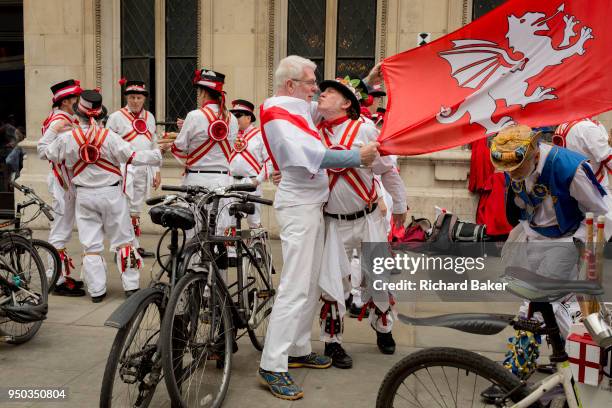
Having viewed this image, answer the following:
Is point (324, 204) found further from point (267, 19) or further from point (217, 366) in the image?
point (267, 19)

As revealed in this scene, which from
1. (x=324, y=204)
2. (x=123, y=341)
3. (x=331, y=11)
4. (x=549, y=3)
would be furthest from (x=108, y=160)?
(x=331, y=11)

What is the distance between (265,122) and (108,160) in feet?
9.63

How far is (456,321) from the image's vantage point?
2982 mm

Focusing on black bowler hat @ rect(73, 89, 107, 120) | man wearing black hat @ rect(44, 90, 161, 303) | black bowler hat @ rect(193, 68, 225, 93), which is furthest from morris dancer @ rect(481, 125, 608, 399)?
black bowler hat @ rect(73, 89, 107, 120)

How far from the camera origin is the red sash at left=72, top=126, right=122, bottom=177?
639cm

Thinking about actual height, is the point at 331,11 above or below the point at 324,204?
above

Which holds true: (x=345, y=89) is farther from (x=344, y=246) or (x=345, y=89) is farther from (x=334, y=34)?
(x=334, y=34)

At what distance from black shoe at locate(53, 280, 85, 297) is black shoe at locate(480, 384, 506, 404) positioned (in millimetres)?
5037

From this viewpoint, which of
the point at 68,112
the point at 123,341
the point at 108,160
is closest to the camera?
the point at 123,341

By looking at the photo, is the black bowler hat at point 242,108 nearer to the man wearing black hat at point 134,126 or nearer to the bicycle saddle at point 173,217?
the man wearing black hat at point 134,126

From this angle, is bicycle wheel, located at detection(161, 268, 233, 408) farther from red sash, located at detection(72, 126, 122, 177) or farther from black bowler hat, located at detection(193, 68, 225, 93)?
black bowler hat, located at detection(193, 68, 225, 93)

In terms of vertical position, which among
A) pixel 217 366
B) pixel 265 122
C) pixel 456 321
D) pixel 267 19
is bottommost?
pixel 217 366

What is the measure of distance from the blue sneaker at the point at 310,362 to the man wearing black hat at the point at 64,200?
3024 mm

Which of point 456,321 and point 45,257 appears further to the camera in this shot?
point 45,257
